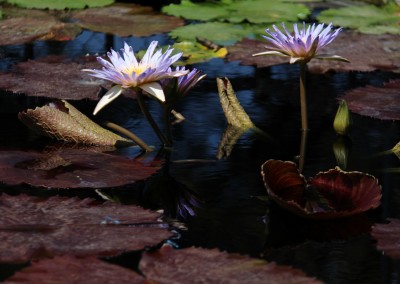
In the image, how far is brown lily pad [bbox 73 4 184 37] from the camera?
3.11m

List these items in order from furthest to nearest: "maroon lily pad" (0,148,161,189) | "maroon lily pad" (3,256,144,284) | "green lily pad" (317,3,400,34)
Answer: "green lily pad" (317,3,400,34), "maroon lily pad" (0,148,161,189), "maroon lily pad" (3,256,144,284)

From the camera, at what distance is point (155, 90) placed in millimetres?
1612

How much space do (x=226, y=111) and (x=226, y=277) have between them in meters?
0.92

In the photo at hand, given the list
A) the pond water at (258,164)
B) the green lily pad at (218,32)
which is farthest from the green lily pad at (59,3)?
the pond water at (258,164)

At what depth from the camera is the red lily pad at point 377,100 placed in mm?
2068

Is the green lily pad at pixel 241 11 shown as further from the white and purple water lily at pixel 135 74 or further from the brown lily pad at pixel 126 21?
the white and purple water lily at pixel 135 74

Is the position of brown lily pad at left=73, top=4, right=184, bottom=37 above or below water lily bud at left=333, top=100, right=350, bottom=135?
above

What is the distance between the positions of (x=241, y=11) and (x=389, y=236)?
2212 millimetres

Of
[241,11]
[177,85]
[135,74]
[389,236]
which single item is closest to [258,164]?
[177,85]

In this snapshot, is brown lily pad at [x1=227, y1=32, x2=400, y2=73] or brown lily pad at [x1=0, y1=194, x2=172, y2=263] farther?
brown lily pad at [x1=227, y1=32, x2=400, y2=73]

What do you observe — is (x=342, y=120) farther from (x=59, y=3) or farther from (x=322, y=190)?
(x=59, y=3)

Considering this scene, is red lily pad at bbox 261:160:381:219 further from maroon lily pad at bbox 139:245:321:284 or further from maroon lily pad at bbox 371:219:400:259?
maroon lily pad at bbox 139:245:321:284

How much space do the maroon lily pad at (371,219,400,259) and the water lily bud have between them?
1.80 ft

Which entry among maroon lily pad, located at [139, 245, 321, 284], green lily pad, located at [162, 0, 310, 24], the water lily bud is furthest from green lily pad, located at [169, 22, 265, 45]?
maroon lily pad, located at [139, 245, 321, 284]
